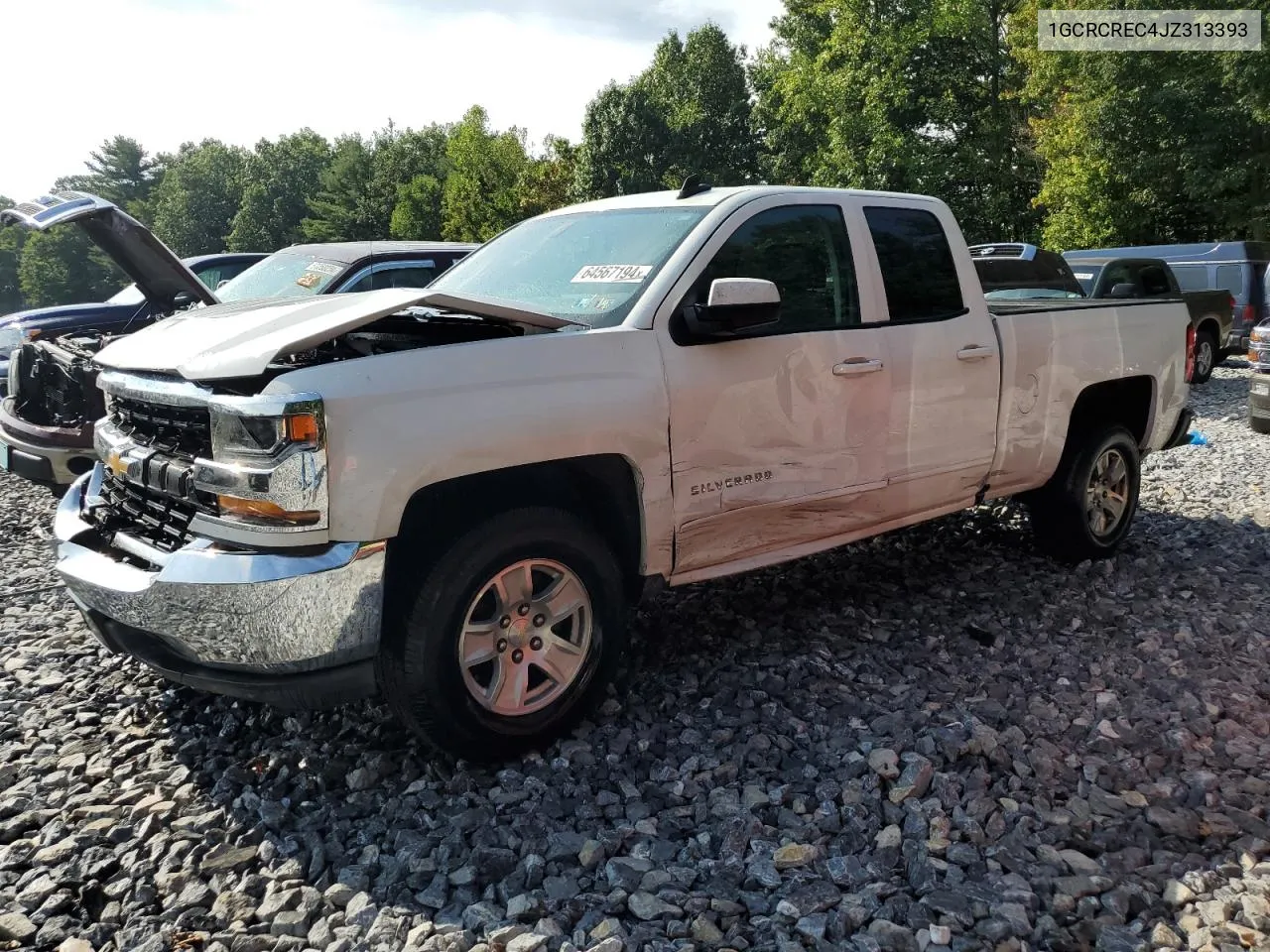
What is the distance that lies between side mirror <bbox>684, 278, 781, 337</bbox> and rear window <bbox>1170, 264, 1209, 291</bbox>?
49.6 ft

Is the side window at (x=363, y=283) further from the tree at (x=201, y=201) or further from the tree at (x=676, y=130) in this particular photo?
the tree at (x=201, y=201)

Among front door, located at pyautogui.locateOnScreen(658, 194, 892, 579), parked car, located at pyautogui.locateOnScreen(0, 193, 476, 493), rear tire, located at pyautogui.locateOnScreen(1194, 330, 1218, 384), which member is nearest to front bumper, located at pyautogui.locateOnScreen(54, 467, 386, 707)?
front door, located at pyautogui.locateOnScreen(658, 194, 892, 579)

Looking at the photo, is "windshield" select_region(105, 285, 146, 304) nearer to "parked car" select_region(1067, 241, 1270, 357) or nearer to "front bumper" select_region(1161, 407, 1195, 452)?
"front bumper" select_region(1161, 407, 1195, 452)

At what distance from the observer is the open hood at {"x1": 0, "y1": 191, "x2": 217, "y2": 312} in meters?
5.57

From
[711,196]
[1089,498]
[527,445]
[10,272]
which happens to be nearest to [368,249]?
[711,196]

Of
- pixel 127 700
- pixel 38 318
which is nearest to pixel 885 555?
pixel 127 700

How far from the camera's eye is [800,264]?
13.3 feet

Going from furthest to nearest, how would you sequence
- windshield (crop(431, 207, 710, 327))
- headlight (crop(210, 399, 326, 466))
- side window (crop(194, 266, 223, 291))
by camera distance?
side window (crop(194, 266, 223, 291))
windshield (crop(431, 207, 710, 327))
headlight (crop(210, 399, 326, 466))

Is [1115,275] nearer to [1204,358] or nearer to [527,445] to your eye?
[1204,358]

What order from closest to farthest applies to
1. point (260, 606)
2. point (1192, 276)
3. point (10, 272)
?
point (260, 606)
point (1192, 276)
point (10, 272)

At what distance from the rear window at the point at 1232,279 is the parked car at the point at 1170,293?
2.64 ft

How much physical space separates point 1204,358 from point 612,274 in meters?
13.3

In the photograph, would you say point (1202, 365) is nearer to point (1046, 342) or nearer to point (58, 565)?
point (1046, 342)

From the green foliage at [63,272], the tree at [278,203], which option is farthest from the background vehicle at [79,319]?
the green foliage at [63,272]
